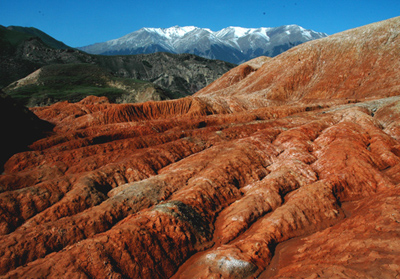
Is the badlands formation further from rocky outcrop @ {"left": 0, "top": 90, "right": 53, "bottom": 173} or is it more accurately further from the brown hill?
the brown hill

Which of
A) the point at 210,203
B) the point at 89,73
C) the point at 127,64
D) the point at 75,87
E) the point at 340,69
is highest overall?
the point at 127,64

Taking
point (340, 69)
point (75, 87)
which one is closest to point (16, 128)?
point (340, 69)

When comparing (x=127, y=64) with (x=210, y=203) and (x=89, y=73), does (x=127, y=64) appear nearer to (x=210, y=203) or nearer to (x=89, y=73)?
(x=89, y=73)

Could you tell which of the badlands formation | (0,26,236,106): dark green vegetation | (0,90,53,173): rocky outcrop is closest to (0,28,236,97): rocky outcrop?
(0,26,236,106): dark green vegetation

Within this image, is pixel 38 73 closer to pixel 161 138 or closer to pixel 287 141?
pixel 161 138

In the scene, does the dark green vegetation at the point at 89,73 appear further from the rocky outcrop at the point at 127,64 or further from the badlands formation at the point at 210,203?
the badlands formation at the point at 210,203

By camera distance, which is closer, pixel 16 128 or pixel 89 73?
pixel 16 128

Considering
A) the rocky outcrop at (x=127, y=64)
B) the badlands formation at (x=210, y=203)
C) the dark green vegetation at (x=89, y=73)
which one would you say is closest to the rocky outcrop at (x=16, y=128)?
the badlands formation at (x=210, y=203)
